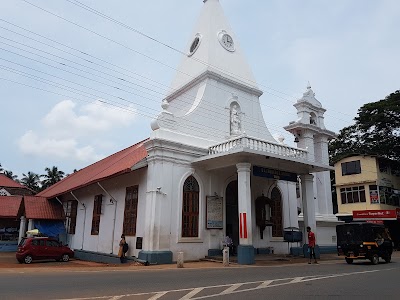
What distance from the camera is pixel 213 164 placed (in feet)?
53.0

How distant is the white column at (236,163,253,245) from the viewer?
14.2 meters

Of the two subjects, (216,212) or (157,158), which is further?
(216,212)

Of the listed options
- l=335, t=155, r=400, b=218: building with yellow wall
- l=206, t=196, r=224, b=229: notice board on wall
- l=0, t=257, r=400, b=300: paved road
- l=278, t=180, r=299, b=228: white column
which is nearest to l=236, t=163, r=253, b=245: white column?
l=206, t=196, r=224, b=229: notice board on wall

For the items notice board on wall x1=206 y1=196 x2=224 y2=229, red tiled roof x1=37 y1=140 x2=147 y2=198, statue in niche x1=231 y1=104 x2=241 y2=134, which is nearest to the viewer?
red tiled roof x1=37 y1=140 x2=147 y2=198

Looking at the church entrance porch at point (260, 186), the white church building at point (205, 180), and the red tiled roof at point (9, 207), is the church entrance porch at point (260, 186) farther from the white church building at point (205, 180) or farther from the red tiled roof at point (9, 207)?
the red tiled roof at point (9, 207)

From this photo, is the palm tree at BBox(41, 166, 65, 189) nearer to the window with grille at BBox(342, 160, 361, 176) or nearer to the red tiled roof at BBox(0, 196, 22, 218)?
the red tiled roof at BBox(0, 196, 22, 218)

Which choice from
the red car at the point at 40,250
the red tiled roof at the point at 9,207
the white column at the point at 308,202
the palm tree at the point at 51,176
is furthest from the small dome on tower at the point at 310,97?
the palm tree at the point at 51,176

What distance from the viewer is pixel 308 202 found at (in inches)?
703

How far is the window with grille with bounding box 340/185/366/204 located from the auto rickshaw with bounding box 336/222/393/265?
16745mm

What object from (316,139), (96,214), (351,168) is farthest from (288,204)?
(351,168)

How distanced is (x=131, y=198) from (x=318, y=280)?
32.9ft

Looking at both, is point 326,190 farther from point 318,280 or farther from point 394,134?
point 318,280

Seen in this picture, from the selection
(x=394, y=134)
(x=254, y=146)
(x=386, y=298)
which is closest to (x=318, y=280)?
(x=386, y=298)

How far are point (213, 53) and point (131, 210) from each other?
9689 millimetres
